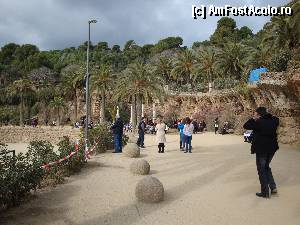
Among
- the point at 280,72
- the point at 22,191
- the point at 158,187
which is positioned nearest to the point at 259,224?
the point at 158,187

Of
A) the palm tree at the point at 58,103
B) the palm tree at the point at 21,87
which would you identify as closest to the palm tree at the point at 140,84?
the palm tree at the point at 58,103

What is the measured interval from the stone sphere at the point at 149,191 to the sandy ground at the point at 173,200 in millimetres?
171

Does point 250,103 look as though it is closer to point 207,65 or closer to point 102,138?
point 207,65

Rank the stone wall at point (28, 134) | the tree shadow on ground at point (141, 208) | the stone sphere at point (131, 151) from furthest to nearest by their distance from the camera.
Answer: the stone wall at point (28, 134)
the stone sphere at point (131, 151)
the tree shadow on ground at point (141, 208)

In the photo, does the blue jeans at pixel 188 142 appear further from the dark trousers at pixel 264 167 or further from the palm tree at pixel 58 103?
the palm tree at pixel 58 103

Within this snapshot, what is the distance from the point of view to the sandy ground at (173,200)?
748 centimetres

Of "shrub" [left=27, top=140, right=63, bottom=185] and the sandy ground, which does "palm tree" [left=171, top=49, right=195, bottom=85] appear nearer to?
the sandy ground

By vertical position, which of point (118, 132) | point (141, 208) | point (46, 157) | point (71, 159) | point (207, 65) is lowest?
point (141, 208)

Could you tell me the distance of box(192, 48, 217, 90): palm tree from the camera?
52.9m

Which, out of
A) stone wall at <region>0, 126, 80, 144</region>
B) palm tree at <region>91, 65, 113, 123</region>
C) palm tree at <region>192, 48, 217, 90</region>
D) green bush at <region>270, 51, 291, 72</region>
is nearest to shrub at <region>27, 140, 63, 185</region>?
green bush at <region>270, 51, 291, 72</region>

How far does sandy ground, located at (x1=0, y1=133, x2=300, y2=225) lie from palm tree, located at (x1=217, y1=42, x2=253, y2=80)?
37654 mm

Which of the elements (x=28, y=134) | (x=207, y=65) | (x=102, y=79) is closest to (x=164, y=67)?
(x=207, y=65)

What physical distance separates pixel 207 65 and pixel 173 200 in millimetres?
46021

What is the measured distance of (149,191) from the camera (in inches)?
340
